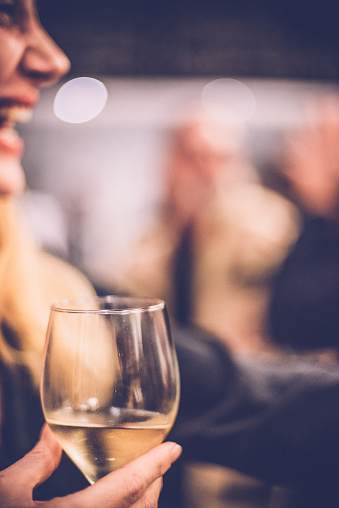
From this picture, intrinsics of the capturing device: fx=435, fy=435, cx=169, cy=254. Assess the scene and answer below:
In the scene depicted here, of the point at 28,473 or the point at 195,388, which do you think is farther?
the point at 195,388

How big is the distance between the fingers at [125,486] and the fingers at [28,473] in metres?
0.05

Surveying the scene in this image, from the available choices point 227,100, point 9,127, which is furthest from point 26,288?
point 227,100

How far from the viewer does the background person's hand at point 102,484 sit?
47cm

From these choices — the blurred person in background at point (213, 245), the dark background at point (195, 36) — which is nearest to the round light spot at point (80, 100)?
the dark background at point (195, 36)

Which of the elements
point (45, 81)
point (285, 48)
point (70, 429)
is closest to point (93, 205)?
point (285, 48)

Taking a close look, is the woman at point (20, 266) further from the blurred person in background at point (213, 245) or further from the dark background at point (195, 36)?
the dark background at point (195, 36)

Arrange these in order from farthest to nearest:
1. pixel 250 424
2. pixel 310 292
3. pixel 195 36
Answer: pixel 195 36
pixel 310 292
pixel 250 424

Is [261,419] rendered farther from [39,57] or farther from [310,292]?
[310,292]

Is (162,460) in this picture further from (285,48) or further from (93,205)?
(93,205)

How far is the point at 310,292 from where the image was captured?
2117 mm

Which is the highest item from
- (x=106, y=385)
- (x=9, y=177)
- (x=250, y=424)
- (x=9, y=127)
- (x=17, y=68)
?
(x=17, y=68)

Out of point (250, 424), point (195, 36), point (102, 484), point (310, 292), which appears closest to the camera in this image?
point (102, 484)

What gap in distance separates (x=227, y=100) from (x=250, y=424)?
4682 millimetres

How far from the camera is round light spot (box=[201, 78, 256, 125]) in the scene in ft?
16.2
